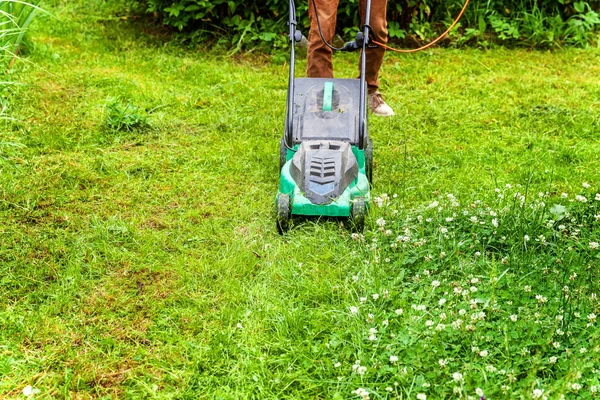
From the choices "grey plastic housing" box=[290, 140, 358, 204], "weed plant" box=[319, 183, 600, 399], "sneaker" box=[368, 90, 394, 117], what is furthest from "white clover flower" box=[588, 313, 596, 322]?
"sneaker" box=[368, 90, 394, 117]

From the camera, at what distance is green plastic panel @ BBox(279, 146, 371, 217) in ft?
10.1

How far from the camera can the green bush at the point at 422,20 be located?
19.1ft

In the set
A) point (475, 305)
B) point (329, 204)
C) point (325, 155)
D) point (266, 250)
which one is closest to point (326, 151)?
point (325, 155)

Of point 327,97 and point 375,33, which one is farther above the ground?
point 375,33

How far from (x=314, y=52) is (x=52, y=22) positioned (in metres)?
3.18

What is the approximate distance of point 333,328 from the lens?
2.54 meters

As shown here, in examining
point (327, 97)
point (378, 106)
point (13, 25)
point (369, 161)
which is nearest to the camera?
point (327, 97)

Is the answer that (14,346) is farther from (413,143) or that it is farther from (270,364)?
(413,143)

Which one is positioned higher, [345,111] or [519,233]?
[345,111]

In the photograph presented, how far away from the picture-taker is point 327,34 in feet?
13.4

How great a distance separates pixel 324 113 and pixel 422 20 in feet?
9.72

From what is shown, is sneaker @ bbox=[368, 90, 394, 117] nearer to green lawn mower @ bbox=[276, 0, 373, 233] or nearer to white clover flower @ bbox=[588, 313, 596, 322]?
green lawn mower @ bbox=[276, 0, 373, 233]

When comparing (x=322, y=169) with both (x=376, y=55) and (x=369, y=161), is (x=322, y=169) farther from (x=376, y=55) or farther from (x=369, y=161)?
(x=376, y=55)

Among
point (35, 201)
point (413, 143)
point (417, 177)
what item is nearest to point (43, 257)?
point (35, 201)
